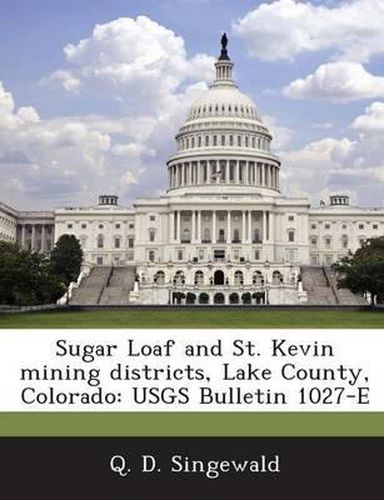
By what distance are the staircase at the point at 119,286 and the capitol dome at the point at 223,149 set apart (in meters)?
29.4

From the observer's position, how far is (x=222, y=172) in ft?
477

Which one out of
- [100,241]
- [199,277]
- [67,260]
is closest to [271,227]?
[199,277]

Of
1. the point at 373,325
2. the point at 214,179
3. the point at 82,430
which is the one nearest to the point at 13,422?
the point at 82,430

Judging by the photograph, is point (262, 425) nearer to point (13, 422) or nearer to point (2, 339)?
point (13, 422)

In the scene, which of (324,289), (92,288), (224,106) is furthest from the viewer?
(224,106)

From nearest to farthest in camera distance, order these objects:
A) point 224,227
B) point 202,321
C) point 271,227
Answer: point 202,321 → point 271,227 → point 224,227

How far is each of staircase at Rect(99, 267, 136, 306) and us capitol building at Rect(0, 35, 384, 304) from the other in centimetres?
24

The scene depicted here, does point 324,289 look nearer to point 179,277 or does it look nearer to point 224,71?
point 179,277

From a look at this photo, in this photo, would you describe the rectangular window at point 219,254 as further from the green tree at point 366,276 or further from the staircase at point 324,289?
the green tree at point 366,276

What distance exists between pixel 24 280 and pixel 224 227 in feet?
217

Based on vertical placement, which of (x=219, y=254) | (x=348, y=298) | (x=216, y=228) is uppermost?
(x=216, y=228)

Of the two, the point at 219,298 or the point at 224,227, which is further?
the point at 224,227

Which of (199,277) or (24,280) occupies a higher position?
(199,277)

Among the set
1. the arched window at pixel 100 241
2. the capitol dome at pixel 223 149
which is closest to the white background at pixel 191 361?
the capitol dome at pixel 223 149
